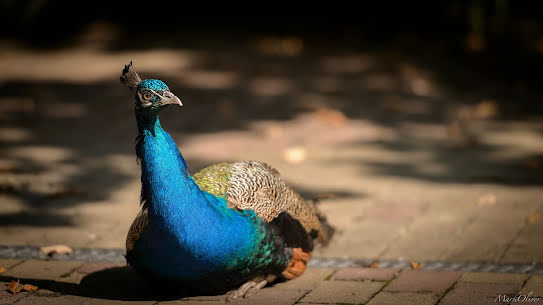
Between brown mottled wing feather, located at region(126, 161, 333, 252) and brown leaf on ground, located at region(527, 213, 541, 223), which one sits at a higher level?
brown mottled wing feather, located at region(126, 161, 333, 252)

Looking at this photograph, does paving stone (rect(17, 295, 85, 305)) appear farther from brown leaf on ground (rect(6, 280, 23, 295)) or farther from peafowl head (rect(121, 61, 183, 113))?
peafowl head (rect(121, 61, 183, 113))

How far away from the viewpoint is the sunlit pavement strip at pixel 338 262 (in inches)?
164

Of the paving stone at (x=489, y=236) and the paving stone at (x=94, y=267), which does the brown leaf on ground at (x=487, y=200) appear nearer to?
the paving stone at (x=489, y=236)

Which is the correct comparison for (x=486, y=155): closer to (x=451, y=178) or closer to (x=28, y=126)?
(x=451, y=178)

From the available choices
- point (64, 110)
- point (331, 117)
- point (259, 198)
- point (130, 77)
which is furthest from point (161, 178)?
point (64, 110)

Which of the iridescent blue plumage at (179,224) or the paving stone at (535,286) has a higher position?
the iridescent blue plumage at (179,224)

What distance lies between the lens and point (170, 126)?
757 centimetres

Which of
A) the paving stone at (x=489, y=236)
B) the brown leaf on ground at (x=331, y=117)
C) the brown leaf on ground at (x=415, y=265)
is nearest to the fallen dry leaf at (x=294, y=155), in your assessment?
the brown leaf on ground at (x=331, y=117)

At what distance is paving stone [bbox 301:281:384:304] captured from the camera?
3.78 metres

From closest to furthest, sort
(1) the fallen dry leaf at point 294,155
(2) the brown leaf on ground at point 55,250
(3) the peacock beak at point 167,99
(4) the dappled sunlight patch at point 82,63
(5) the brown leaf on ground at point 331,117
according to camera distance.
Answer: (3) the peacock beak at point 167,99 < (2) the brown leaf on ground at point 55,250 < (1) the fallen dry leaf at point 294,155 < (5) the brown leaf on ground at point 331,117 < (4) the dappled sunlight patch at point 82,63

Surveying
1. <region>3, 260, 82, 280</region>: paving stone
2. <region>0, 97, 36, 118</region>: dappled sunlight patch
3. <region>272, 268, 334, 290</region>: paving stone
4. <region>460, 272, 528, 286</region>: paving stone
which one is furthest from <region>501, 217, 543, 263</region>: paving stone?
<region>0, 97, 36, 118</region>: dappled sunlight patch

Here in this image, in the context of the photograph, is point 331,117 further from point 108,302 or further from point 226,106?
point 108,302

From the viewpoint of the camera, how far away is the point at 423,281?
4000 millimetres

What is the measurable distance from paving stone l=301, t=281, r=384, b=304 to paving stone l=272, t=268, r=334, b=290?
59 mm
